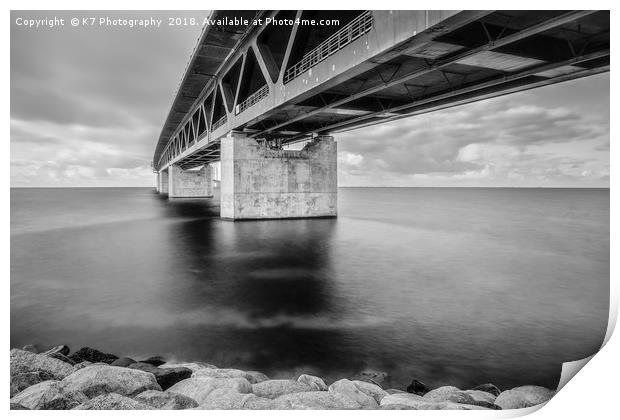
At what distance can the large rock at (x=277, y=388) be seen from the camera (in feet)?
18.6

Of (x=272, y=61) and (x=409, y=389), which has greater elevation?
(x=272, y=61)

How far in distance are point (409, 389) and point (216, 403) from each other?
313cm

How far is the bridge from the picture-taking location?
9.84 m

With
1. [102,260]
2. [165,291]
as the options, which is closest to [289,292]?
[165,291]

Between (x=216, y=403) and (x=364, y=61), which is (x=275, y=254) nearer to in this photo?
(x=364, y=61)

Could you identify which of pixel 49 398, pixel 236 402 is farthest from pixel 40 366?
pixel 236 402

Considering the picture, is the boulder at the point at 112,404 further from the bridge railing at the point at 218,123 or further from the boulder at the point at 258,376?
the bridge railing at the point at 218,123

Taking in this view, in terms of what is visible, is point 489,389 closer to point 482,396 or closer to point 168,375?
point 482,396

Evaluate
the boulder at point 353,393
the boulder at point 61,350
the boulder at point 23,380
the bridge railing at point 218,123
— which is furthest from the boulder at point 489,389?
the bridge railing at point 218,123

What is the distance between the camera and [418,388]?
6.28m

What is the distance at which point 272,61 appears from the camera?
66.4ft

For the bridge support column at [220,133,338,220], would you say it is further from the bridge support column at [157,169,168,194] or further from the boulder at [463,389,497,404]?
the bridge support column at [157,169,168,194]

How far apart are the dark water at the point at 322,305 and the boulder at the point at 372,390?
0.75 metres
